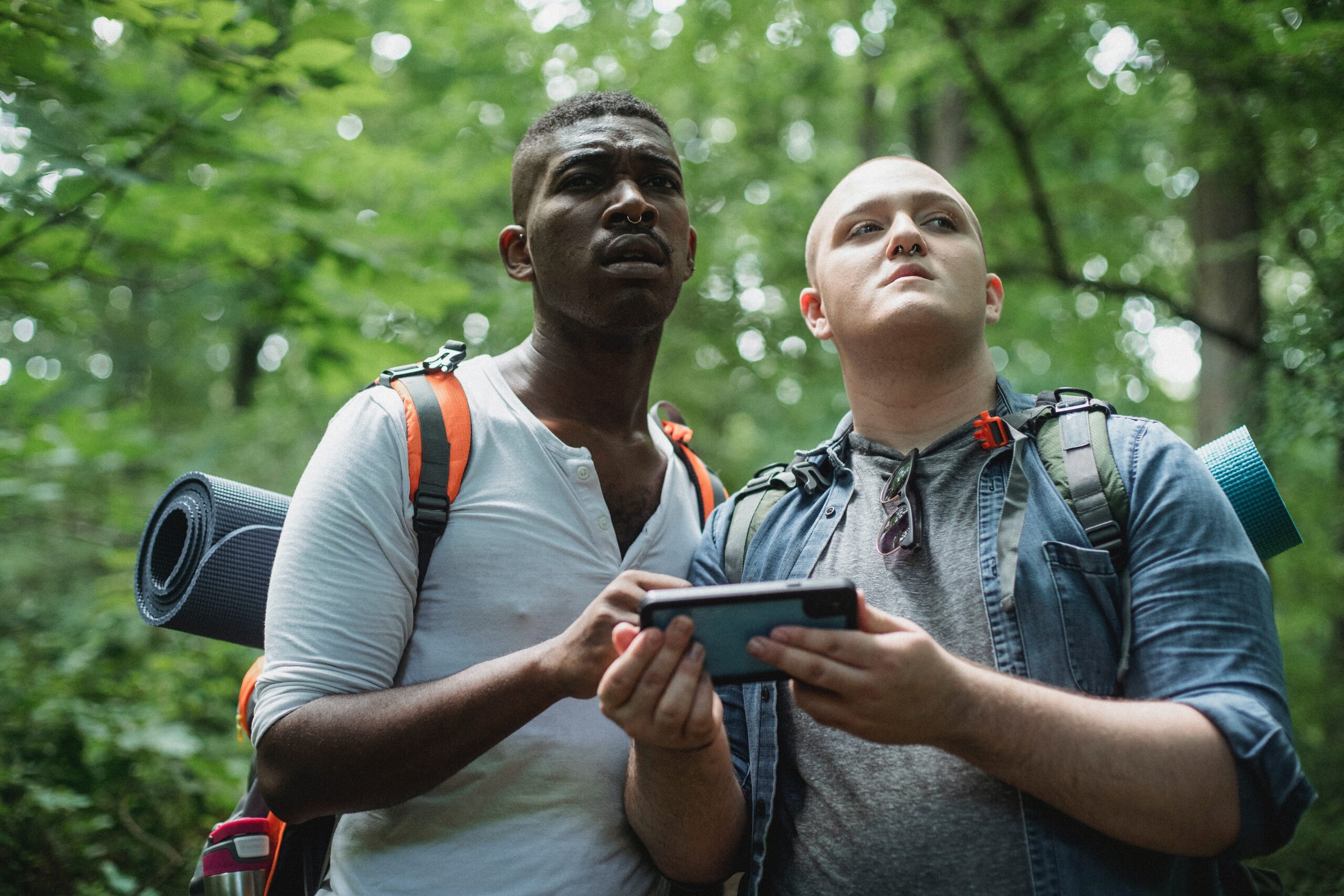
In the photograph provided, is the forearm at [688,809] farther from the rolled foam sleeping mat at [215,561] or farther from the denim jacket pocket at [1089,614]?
the rolled foam sleeping mat at [215,561]

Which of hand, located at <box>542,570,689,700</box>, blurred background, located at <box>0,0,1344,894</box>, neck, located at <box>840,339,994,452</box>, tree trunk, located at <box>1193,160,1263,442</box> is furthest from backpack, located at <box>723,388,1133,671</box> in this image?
tree trunk, located at <box>1193,160,1263,442</box>

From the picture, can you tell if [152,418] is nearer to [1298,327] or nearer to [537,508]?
[537,508]

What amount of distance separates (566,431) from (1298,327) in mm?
3301

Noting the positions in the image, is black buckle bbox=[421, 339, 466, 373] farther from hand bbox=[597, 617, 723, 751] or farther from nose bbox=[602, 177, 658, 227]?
hand bbox=[597, 617, 723, 751]

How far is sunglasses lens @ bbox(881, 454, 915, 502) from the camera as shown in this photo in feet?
7.59

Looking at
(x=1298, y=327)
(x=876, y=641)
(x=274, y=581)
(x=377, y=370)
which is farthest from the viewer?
(x=377, y=370)

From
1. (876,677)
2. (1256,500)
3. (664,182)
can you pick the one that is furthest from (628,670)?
(664,182)

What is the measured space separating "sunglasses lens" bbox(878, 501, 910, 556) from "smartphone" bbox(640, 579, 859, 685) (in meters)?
0.67

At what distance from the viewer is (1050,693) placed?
5.80ft

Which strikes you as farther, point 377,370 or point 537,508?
point 377,370

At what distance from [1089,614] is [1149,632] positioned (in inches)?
4.8

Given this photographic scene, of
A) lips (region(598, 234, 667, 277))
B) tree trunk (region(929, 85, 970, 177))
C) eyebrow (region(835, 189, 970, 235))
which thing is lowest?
lips (region(598, 234, 667, 277))

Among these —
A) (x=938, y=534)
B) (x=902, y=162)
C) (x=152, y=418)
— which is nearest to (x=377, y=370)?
(x=902, y=162)

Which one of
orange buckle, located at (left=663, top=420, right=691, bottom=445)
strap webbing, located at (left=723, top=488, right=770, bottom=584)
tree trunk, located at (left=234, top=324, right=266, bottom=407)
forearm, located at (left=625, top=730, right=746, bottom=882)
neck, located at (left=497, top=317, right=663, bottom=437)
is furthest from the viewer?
tree trunk, located at (left=234, top=324, right=266, bottom=407)
